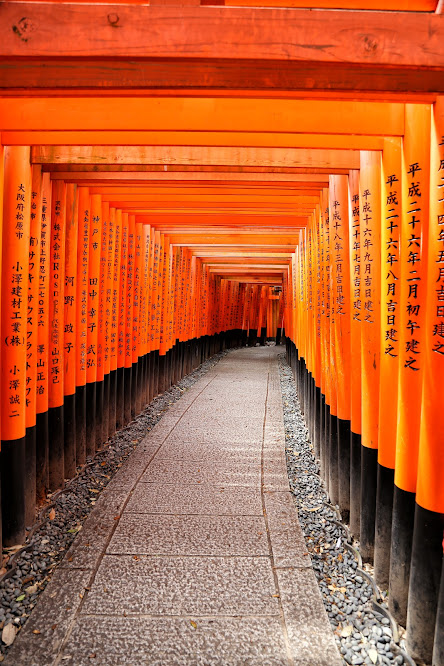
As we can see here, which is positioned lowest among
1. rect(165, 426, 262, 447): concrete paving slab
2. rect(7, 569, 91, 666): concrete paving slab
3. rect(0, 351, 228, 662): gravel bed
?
rect(0, 351, 228, 662): gravel bed

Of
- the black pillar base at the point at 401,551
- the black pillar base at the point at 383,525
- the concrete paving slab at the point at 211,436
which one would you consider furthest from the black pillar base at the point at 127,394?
the black pillar base at the point at 401,551

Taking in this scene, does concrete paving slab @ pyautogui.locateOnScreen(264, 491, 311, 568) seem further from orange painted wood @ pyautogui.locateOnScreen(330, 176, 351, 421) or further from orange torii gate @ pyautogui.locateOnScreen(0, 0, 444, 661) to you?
orange painted wood @ pyautogui.locateOnScreen(330, 176, 351, 421)

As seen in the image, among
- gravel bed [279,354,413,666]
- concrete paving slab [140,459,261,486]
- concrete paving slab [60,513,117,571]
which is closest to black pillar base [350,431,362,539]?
gravel bed [279,354,413,666]

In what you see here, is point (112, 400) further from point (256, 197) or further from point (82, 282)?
point (256, 197)

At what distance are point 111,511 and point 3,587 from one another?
1.22 meters

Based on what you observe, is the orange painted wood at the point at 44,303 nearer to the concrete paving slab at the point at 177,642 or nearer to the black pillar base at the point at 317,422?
the concrete paving slab at the point at 177,642

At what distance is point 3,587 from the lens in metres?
3.12

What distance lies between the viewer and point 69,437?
5.29 m

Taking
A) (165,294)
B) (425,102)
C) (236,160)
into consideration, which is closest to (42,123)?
(236,160)

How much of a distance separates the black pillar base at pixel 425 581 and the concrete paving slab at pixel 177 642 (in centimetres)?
71

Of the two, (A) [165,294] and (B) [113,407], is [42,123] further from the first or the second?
(A) [165,294]

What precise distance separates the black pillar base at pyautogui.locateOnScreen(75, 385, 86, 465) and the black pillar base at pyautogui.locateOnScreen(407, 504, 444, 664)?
13.4ft

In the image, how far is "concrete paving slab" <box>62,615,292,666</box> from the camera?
2.49m

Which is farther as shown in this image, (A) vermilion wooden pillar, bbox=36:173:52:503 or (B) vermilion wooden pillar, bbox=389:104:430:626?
(A) vermilion wooden pillar, bbox=36:173:52:503
